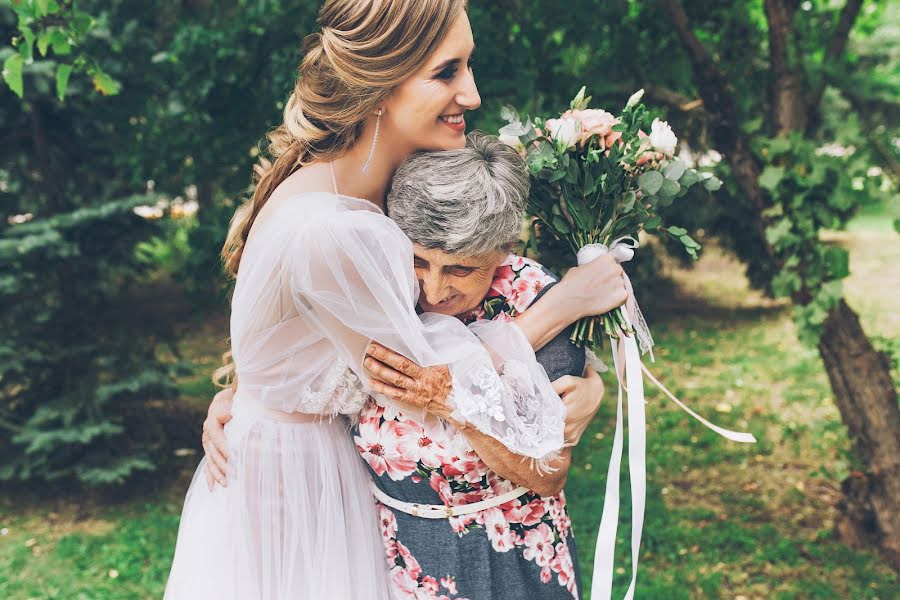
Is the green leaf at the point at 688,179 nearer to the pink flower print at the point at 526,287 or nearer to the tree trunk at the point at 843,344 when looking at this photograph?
the pink flower print at the point at 526,287

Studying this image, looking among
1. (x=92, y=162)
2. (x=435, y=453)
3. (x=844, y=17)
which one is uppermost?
(x=844, y=17)

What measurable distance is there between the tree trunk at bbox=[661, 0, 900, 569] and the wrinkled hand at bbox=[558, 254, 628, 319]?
210cm

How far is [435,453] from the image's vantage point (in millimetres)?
2207

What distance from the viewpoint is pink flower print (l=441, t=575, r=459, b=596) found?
2293mm

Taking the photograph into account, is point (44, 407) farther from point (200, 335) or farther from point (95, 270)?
point (200, 335)

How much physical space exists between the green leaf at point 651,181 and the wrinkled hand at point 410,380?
81 centimetres

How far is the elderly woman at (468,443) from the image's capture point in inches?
83.8

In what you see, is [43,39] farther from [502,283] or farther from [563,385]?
[563,385]

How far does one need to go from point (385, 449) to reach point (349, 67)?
1036 millimetres

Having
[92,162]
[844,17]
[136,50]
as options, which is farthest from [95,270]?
[844,17]

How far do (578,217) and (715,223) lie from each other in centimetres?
587

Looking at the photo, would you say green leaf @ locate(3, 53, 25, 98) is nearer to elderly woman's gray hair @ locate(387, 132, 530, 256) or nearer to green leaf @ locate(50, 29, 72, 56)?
green leaf @ locate(50, 29, 72, 56)

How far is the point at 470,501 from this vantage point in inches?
89.7

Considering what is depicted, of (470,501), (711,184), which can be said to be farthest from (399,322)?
(711,184)
